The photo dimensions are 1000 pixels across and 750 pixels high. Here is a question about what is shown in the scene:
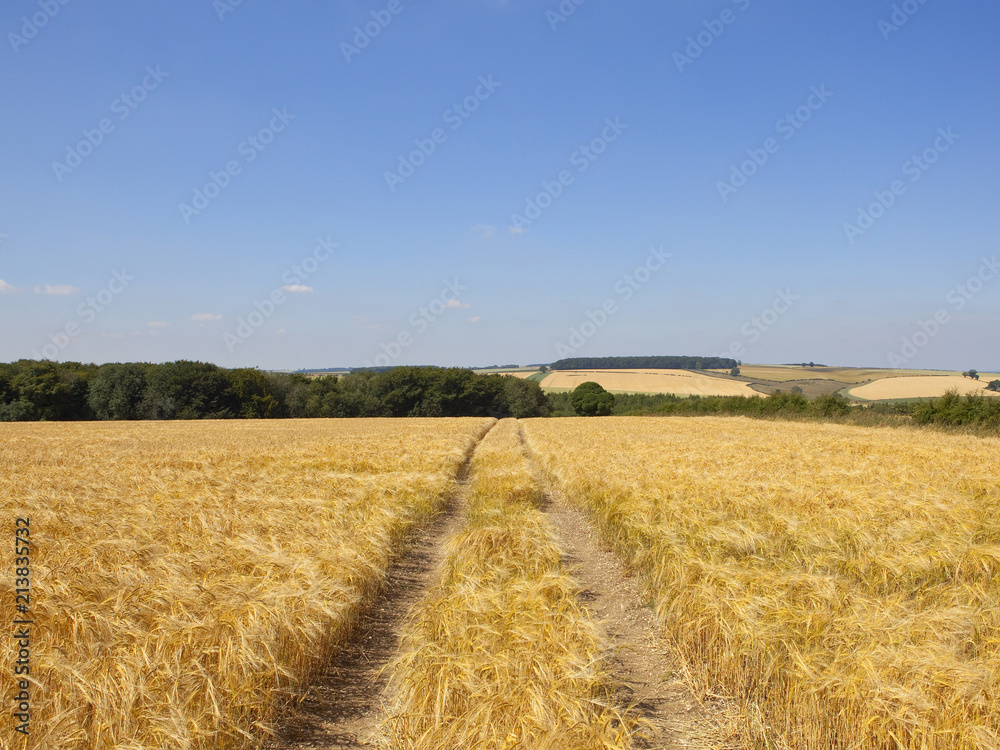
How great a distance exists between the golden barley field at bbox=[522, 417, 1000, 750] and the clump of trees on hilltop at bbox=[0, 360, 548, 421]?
63.7 metres

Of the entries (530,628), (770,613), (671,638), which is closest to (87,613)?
(530,628)

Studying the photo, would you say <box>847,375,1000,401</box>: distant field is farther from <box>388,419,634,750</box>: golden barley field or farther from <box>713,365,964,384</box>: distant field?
<box>388,419,634,750</box>: golden barley field

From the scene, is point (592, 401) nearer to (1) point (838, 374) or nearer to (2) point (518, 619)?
(1) point (838, 374)

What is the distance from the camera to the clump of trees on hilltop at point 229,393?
57.7 meters

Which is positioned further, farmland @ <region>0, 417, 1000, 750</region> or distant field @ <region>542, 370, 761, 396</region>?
distant field @ <region>542, 370, 761, 396</region>

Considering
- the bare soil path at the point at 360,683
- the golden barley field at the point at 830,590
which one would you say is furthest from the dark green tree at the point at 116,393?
the bare soil path at the point at 360,683

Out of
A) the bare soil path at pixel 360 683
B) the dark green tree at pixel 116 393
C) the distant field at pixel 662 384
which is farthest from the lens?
the distant field at pixel 662 384

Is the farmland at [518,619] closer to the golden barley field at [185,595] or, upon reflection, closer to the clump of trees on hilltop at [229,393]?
the golden barley field at [185,595]

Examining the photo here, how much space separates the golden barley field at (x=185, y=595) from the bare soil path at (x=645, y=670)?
255 cm

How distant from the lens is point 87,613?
4.17 metres

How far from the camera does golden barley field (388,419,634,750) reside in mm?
3117

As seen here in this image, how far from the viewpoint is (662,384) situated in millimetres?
103500

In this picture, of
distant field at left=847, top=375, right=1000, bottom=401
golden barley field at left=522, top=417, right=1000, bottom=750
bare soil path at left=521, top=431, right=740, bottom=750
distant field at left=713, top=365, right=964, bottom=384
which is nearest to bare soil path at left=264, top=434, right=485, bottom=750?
bare soil path at left=521, top=431, right=740, bottom=750

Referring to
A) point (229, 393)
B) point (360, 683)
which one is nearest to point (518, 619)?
point (360, 683)
